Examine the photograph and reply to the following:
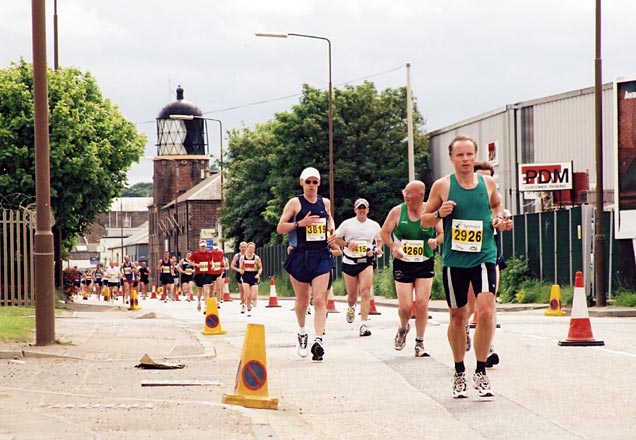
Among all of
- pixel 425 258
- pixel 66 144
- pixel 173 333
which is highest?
pixel 66 144

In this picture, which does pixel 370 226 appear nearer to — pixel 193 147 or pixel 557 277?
pixel 557 277

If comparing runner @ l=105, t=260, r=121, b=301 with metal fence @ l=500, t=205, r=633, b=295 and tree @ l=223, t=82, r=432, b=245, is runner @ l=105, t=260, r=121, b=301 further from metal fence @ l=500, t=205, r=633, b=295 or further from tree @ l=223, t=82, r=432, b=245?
metal fence @ l=500, t=205, r=633, b=295

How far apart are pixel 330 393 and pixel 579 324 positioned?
449 centimetres

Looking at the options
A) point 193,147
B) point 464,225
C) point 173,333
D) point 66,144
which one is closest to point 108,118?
point 66,144

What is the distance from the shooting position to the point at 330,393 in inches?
423

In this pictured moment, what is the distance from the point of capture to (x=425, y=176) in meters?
63.8

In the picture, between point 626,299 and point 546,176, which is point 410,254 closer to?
point 626,299

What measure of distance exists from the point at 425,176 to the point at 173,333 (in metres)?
44.5

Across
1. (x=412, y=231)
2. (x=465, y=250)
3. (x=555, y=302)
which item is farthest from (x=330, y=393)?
(x=555, y=302)

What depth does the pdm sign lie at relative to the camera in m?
37.5

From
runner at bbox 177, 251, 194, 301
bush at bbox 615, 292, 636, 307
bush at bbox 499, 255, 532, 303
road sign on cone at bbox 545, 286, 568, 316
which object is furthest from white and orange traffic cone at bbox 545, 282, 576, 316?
runner at bbox 177, 251, 194, 301

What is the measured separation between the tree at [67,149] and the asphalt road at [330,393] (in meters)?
19.8

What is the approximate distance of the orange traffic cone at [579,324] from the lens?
46.2ft

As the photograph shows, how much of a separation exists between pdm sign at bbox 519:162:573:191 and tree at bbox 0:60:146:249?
11457mm
